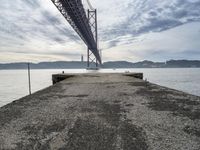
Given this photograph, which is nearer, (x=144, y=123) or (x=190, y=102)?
(x=144, y=123)

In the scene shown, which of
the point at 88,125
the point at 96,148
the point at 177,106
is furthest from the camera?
the point at 177,106

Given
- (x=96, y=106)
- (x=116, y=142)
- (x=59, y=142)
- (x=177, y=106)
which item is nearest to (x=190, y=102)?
(x=177, y=106)

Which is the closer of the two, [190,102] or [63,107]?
[63,107]

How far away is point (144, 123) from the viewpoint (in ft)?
12.8

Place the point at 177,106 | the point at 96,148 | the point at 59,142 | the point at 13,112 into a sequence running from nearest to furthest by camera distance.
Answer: the point at 96,148
the point at 59,142
the point at 13,112
the point at 177,106

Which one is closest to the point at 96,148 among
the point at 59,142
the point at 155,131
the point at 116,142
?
the point at 116,142

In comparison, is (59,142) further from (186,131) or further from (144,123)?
(186,131)

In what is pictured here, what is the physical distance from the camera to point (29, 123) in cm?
404

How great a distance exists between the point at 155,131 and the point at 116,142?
724mm

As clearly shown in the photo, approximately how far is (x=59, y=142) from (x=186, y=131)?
1.87 meters

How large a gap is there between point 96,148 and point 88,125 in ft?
3.00

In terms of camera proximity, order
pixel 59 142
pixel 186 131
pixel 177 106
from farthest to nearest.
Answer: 1. pixel 177 106
2. pixel 186 131
3. pixel 59 142

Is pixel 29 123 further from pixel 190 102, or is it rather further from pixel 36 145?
pixel 190 102

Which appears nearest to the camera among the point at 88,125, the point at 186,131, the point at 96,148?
the point at 96,148
